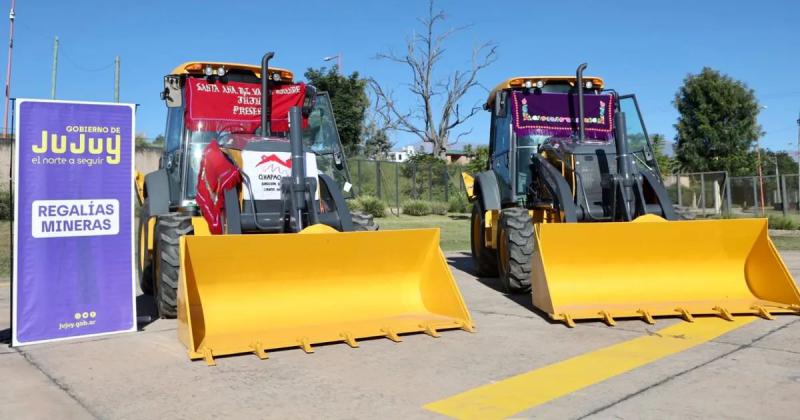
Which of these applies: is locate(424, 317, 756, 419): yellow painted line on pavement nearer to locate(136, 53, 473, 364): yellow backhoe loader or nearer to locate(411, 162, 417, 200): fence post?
locate(136, 53, 473, 364): yellow backhoe loader

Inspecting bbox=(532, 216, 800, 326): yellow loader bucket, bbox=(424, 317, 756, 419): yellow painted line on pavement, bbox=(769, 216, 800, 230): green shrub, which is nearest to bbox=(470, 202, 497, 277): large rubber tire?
bbox=(532, 216, 800, 326): yellow loader bucket

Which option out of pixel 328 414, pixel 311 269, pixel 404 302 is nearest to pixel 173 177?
pixel 311 269

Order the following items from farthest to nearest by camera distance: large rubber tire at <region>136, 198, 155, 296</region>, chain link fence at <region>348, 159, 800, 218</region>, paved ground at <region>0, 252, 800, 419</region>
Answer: chain link fence at <region>348, 159, 800, 218</region> < large rubber tire at <region>136, 198, 155, 296</region> < paved ground at <region>0, 252, 800, 419</region>

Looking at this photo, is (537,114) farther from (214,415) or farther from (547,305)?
(214,415)

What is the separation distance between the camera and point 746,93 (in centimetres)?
3069

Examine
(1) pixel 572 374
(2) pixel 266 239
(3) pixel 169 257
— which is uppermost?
(2) pixel 266 239

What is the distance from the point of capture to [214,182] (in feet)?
20.7

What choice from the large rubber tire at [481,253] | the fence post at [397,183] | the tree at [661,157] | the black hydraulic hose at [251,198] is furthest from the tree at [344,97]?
the black hydraulic hose at [251,198]

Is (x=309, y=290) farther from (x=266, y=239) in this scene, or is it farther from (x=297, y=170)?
(x=297, y=170)

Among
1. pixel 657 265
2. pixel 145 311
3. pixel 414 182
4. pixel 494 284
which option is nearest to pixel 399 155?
pixel 414 182

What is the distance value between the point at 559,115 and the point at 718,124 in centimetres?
2583

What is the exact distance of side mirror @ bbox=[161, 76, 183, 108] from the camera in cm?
708

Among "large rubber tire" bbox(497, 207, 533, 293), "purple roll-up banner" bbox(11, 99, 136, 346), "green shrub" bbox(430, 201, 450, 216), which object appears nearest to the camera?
"purple roll-up banner" bbox(11, 99, 136, 346)

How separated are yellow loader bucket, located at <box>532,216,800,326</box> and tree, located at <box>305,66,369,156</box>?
24221mm
